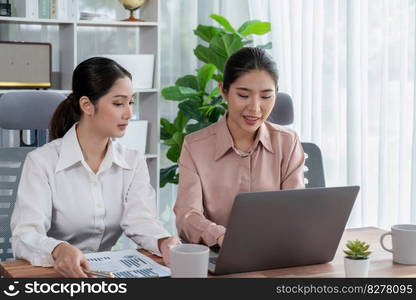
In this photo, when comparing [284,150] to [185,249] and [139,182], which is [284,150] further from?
[185,249]

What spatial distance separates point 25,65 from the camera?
3799 millimetres

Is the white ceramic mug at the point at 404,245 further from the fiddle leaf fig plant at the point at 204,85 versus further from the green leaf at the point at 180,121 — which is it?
the green leaf at the point at 180,121

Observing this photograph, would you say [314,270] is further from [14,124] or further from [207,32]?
[207,32]

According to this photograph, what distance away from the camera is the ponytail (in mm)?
2314

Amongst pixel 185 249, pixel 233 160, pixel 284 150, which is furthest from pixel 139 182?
pixel 185 249

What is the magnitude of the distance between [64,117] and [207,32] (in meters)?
1.97

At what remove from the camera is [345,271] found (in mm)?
1699

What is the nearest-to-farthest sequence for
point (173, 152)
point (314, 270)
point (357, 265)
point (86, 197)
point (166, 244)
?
point (357, 265), point (314, 270), point (166, 244), point (86, 197), point (173, 152)

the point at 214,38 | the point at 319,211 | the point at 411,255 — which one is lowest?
the point at 411,255

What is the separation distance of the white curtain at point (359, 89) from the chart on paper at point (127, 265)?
2.36 meters

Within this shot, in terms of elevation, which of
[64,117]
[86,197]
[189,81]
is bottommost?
[86,197]

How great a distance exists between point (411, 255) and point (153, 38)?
2.62 meters

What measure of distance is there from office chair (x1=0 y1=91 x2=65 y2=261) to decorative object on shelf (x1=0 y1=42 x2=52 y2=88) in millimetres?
1166

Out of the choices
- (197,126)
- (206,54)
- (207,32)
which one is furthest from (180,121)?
(207,32)
